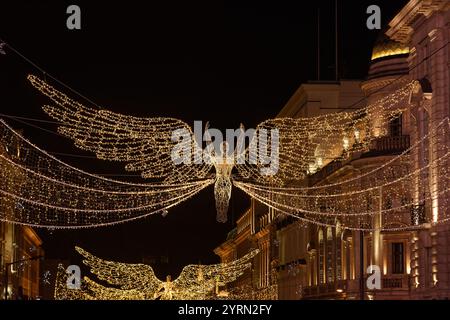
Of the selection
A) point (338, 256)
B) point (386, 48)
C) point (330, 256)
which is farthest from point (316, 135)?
point (386, 48)

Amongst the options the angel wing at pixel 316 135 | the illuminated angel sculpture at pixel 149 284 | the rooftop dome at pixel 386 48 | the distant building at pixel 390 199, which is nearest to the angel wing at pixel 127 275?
the illuminated angel sculpture at pixel 149 284

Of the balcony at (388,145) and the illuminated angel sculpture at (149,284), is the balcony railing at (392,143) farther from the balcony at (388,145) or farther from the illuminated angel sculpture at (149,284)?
the illuminated angel sculpture at (149,284)

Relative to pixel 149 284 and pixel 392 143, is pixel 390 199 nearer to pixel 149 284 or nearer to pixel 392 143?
pixel 392 143

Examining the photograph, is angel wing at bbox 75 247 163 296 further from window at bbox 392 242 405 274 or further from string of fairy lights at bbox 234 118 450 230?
window at bbox 392 242 405 274

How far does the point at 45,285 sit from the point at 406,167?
130198 mm

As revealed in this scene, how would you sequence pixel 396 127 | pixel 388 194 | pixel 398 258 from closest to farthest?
pixel 388 194, pixel 398 258, pixel 396 127

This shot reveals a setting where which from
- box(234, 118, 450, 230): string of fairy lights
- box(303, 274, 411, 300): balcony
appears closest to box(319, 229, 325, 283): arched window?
box(303, 274, 411, 300): balcony

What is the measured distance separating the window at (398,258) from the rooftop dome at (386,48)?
989 cm

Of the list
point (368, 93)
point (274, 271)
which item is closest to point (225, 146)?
point (368, 93)

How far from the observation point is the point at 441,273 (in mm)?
45062

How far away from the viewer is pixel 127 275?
65.9 metres

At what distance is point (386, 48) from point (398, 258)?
11.1 meters
